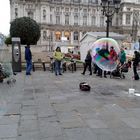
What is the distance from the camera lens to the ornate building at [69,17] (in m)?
96.8

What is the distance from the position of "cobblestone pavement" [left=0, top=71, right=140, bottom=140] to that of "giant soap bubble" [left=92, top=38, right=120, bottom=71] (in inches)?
109

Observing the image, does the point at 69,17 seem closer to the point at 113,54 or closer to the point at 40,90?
the point at 113,54

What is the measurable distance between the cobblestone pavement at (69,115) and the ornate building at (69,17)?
8208cm

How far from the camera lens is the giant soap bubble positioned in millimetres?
14414

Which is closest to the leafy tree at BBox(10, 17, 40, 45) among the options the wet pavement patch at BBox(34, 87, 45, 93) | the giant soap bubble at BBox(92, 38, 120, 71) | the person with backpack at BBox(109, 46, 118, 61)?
the giant soap bubble at BBox(92, 38, 120, 71)

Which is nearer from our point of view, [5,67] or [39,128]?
[39,128]

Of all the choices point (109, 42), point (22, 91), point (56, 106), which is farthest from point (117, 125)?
point (109, 42)

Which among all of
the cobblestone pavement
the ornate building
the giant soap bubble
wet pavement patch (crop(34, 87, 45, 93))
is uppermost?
the ornate building

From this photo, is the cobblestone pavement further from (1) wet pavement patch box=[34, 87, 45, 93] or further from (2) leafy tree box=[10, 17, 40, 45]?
(2) leafy tree box=[10, 17, 40, 45]

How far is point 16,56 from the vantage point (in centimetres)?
2183

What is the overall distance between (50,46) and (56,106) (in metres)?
83.9

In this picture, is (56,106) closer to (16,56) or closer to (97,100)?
(97,100)

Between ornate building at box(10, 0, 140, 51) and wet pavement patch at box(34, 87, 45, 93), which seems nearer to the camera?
wet pavement patch at box(34, 87, 45, 93)

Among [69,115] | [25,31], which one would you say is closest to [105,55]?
[69,115]
